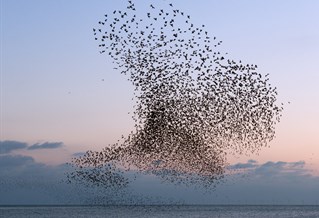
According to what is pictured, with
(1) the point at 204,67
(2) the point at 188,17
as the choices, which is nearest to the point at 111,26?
(2) the point at 188,17

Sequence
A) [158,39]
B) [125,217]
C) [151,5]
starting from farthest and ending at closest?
[125,217]
[158,39]
[151,5]

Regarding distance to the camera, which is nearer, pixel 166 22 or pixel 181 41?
pixel 166 22

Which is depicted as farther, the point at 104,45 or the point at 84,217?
the point at 84,217

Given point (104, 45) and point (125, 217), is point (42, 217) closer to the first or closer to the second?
point (125, 217)

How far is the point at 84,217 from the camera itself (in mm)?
191375

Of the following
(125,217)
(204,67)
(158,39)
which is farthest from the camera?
(125,217)

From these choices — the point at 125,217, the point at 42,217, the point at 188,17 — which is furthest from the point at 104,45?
the point at 42,217

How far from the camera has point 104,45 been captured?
29.6 m

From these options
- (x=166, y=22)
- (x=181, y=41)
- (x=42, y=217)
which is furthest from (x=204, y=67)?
(x=42, y=217)

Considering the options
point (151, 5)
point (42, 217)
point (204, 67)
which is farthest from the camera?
point (42, 217)

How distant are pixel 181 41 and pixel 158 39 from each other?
1873mm

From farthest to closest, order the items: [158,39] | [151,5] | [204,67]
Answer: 1. [204,67]
2. [158,39]
3. [151,5]

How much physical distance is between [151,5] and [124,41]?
3.61 meters

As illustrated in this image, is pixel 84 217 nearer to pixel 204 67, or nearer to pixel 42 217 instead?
pixel 42 217
